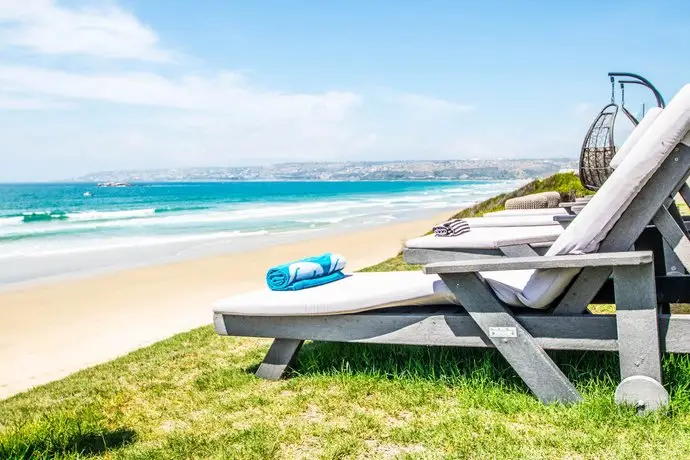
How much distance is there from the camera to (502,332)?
2.92 metres

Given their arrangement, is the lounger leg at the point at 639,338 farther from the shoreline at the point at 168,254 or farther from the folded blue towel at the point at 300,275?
the shoreline at the point at 168,254

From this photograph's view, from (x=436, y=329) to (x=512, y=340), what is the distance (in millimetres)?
397

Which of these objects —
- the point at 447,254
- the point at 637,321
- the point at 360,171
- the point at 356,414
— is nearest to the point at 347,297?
the point at 356,414

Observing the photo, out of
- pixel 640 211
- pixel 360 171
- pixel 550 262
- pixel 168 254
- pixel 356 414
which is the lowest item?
pixel 168 254

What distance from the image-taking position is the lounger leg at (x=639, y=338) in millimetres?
2629

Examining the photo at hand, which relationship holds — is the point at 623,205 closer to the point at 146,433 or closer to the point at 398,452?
the point at 398,452

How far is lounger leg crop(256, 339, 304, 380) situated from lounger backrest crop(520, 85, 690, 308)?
1.55 meters

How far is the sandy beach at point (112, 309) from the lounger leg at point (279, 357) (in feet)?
7.97

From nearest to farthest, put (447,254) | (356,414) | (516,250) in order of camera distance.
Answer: (356,414) → (516,250) → (447,254)

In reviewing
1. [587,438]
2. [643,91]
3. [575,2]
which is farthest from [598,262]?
[575,2]

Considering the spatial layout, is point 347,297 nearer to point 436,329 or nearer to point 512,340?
point 436,329

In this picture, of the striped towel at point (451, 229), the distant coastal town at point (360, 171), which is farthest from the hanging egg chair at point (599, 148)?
the distant coastal town at point (360, 171)

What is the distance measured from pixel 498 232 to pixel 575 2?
9.51m

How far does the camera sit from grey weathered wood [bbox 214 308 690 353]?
110 inches
